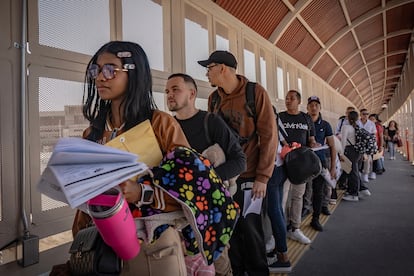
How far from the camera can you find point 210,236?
42.2 inches

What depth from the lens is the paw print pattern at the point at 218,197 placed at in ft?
3.54

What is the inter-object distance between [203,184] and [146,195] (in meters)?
0.19

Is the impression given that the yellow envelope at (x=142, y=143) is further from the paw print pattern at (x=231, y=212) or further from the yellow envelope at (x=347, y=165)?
the yellow envelope at (x=347, y=165)

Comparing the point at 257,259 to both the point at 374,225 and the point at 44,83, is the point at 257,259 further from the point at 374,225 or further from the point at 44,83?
the point at 374,225

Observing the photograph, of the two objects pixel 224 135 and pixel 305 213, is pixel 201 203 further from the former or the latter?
pixel 305 213

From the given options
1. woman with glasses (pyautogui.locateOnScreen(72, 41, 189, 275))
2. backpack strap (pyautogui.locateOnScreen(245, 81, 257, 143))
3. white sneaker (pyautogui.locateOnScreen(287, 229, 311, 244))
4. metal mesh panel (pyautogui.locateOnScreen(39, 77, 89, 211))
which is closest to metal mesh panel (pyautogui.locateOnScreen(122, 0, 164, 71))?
metal mesh panel (pyautogui.locateOnScreen(39, 77, 89, 211))

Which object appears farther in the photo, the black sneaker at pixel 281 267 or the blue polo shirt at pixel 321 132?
the blue polo shirt at pixel 321 132

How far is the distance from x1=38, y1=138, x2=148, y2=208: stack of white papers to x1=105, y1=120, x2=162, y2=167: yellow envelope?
210 mm

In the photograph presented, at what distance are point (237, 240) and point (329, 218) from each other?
9.02ft

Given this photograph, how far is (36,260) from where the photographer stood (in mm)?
1846

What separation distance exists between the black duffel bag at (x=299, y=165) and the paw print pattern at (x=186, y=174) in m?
2.40

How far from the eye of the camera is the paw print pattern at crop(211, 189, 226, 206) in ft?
3.54

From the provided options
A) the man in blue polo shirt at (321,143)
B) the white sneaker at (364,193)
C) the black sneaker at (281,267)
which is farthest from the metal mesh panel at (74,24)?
the white sneaker at (364,193)

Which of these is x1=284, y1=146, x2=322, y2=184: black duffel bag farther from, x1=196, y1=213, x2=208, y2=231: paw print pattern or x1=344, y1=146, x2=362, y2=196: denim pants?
x1=344, y1=146, x2=362, y2=196: denim pants
